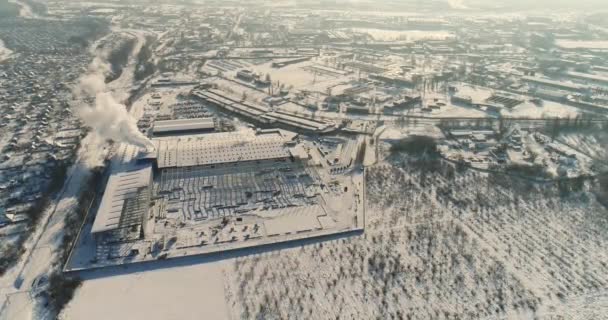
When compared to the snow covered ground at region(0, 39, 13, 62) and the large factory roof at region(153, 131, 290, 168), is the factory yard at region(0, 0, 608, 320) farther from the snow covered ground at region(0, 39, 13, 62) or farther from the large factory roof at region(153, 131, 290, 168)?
the snow covered ground at region(0, 39, 13, 62)

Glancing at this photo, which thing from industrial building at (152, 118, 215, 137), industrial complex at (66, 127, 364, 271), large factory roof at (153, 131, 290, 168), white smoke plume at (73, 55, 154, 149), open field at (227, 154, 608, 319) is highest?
white smoke plume at (73, 55, 154, 149)

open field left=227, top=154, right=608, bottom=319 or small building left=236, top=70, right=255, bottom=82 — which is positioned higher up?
small building left=236, top=70, right=255, bottom=82

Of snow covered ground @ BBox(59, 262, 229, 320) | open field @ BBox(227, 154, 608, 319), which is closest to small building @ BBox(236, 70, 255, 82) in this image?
open field @ BBox(227, 154, 608, 319)

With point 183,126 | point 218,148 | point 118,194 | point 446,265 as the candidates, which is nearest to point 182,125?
point 183,126

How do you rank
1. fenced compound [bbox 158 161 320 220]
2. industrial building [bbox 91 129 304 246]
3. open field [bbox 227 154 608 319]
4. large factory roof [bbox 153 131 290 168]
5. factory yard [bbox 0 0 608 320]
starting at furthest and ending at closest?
large factory roof [bbox 153 131 290 168] < fenced compound [bbox 158 161 320 220] < industrial building [bbox 91 129 304 246] < factory yard [bbox 0 0 608 320] < open field [bbox 227 154 608 319]

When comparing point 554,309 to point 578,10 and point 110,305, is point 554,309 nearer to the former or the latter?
point 110,305

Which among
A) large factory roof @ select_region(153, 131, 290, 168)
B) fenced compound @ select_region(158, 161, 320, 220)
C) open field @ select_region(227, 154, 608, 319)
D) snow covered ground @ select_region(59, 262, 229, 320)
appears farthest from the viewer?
large factory roof @ select_region(153, 131, 290, 168)
